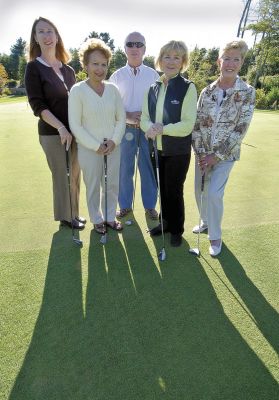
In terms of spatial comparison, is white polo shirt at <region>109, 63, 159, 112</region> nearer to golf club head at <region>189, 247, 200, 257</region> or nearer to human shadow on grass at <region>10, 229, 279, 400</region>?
golf club head at <region>189, 247, 200, 257</region>

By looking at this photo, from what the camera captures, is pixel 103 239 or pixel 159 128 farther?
pixel 103 239

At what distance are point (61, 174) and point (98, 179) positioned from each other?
1.48 ft

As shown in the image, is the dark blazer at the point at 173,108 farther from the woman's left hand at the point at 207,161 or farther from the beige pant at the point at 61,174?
the beige pant at the point at 61,174

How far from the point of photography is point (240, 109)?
297 cm

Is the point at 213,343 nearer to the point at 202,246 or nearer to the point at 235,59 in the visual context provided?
the point at 202,246

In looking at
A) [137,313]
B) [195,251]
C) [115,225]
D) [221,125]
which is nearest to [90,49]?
[221,125]

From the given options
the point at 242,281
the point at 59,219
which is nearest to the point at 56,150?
the point at 59,219

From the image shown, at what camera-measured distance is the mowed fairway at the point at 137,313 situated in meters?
1.95

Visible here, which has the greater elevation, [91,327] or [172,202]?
[172,202]

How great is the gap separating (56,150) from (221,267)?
2.12m

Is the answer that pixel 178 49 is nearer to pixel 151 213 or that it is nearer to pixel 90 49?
pixel 90 49

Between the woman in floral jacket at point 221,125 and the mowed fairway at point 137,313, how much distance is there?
530 millimetres

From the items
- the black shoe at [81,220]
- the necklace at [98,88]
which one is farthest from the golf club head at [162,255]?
the necklace at [98,88]

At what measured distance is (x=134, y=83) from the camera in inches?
148
